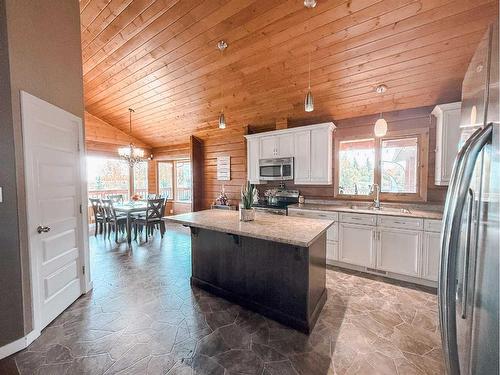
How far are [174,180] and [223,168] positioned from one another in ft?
9.28

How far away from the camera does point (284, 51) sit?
3115 mm

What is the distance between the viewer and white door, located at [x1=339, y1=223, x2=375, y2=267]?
3388 mm

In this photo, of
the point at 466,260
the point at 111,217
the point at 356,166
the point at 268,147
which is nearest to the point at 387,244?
the point at 356,166

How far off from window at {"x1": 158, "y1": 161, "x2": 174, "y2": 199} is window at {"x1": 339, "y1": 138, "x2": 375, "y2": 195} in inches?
232

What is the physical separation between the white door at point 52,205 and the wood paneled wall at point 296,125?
3543 mm

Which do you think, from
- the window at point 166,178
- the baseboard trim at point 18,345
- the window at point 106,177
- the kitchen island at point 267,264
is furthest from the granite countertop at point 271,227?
the window at point 166,178

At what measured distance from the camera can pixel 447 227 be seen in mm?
747

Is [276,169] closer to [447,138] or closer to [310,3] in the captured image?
[447,138]

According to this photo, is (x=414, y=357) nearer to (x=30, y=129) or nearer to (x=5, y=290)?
(x=5, y=290)

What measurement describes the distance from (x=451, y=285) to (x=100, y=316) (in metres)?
2.97

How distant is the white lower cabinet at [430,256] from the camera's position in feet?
9.71

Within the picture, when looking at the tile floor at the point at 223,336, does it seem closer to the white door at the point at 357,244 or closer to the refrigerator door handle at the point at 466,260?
the white door at the point at 357,244

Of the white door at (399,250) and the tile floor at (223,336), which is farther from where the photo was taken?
the white door at (399,250)

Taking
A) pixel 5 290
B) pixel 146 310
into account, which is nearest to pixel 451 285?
pixel 146 310
